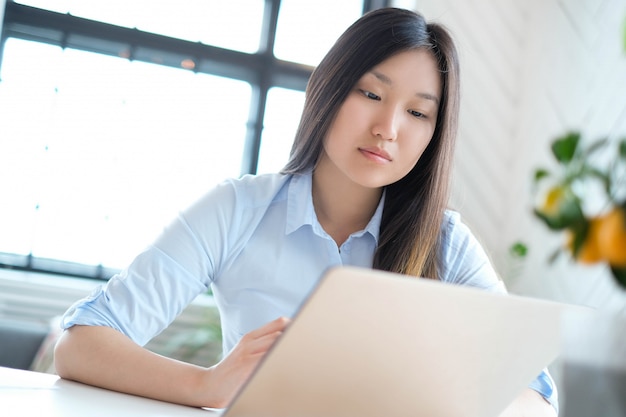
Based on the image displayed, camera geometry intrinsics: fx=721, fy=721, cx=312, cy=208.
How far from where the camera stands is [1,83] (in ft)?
11.2

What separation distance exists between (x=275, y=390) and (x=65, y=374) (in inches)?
18.3

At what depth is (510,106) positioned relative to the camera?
12.0ft

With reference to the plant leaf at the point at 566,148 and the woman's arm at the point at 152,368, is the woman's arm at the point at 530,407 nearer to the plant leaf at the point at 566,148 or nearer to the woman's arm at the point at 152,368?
the woman's arm at the point at 152,368

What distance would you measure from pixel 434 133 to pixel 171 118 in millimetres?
2355

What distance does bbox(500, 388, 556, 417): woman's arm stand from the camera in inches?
42.3

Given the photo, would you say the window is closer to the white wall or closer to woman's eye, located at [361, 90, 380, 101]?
the white wall

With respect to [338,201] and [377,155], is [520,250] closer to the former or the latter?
[338,201]

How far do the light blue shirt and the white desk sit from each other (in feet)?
0.75

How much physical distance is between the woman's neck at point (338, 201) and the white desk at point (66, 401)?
610mm

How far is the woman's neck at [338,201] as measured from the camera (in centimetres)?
149

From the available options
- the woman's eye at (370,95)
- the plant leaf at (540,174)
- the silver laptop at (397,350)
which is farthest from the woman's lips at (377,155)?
the plant leaf at (540,174)

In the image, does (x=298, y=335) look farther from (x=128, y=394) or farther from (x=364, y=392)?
(x=128, y=394)

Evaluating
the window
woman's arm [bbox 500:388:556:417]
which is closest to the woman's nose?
woman's arm [bbox 500:388:556:417]

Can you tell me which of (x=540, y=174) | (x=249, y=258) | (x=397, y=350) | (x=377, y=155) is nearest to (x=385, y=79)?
(x=377, y=155)
